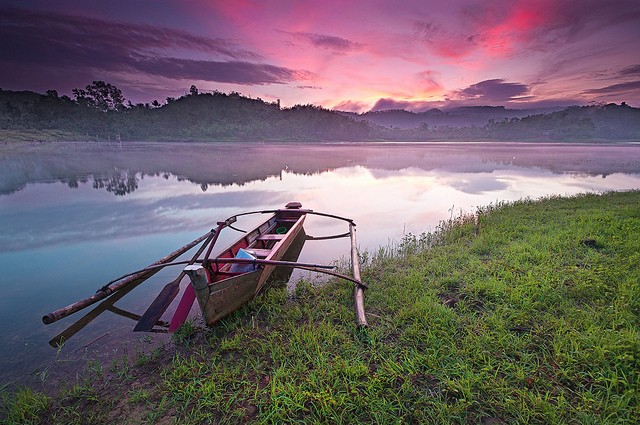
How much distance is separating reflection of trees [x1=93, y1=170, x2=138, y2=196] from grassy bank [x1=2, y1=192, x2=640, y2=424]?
1616 cm

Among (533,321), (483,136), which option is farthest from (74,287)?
(483,136)

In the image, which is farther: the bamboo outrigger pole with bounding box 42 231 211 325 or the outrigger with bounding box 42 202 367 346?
the bamboo outrigger pole with bounding box 42 231 211 325

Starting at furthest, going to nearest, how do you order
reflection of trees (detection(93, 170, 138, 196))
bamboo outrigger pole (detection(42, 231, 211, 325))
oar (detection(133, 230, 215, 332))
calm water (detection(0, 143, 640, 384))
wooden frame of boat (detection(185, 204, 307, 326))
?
reflection of trees (detection(93, 170, 138, 196)) < calm water (detection(0, 143, 640, 384)) < oar (detection(133, 230, 215, 332)) < bamboo outrigger pole (detection(42, 231, 211, 325)) < wooden frame of boat (detection(185, 204, 307, 326))

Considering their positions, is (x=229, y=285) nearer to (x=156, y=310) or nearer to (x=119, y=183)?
(x=156, y=310)

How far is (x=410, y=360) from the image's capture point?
3605 mm

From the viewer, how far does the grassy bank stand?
3045 mm

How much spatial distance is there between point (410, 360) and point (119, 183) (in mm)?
22920

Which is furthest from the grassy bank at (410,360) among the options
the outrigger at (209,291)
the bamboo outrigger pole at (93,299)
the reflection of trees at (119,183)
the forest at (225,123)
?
the forest at (225,123)

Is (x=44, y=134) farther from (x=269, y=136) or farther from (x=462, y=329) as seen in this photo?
(x=462, y=329)

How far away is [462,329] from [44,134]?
103m

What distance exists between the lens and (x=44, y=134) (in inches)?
2854

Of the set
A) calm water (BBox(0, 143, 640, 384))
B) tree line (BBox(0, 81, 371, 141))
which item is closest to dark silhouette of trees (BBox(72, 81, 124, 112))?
tree line (BBox(0, 81, 371, 141))

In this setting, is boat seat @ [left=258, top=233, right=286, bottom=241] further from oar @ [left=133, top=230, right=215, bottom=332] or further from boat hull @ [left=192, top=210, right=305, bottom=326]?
oar @ [left=133, top=230, right=215, bottom=332]

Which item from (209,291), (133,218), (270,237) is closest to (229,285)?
(209,291)
